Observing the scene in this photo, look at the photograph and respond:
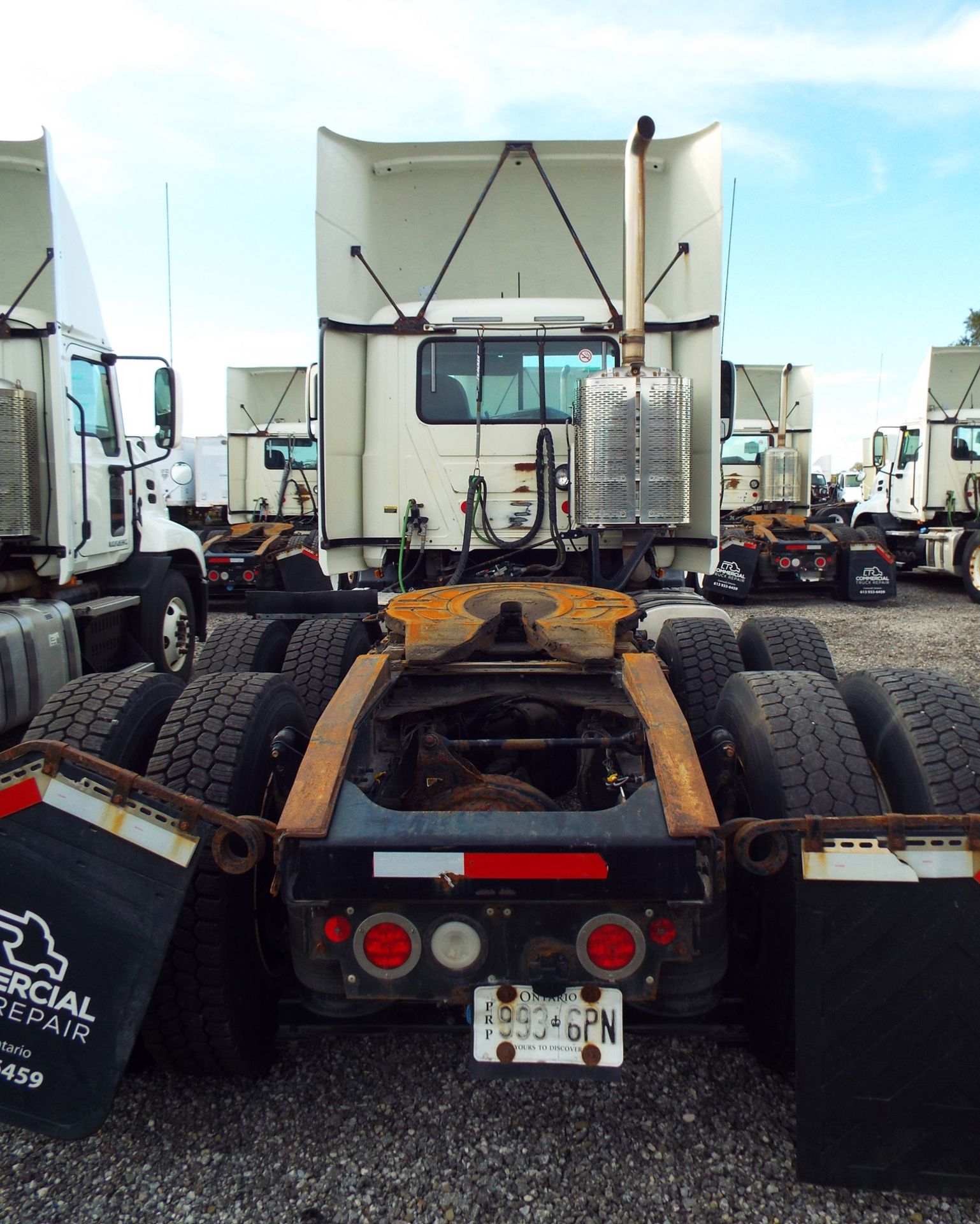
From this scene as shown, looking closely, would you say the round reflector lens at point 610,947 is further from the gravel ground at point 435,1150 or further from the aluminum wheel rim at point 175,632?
the aluminum wheel rim at point 175,632

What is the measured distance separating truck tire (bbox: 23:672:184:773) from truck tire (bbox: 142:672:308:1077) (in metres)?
0.15

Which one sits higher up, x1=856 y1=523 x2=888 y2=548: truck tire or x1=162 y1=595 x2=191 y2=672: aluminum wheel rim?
x1=856 y1=523 x2=888 y2=548: truck tire

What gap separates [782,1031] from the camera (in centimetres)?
228

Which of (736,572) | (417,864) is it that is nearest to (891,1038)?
(417,864)

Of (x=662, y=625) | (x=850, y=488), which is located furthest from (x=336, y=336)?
(x=850, y=488)

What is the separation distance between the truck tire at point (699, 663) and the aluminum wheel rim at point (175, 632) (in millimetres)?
4742

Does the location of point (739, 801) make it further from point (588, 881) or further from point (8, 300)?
point (8, 300)

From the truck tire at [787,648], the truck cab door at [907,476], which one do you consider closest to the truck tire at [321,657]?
the truck tire at [787,648]

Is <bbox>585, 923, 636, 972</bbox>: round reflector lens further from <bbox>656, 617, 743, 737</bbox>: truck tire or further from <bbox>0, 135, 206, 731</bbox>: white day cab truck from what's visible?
<bbox>0, 135, 206, 731</bbox>: white day cab truck

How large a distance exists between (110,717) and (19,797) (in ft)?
2.13

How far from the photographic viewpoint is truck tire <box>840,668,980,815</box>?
2.33 metres

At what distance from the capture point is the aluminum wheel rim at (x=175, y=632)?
7328mm

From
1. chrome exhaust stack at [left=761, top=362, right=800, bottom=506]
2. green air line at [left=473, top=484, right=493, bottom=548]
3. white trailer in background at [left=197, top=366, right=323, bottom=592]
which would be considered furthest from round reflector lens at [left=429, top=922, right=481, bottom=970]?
chrome exhaust stack at [left=761, top=362, right=800, bottom=506]

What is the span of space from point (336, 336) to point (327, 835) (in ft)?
12.5
